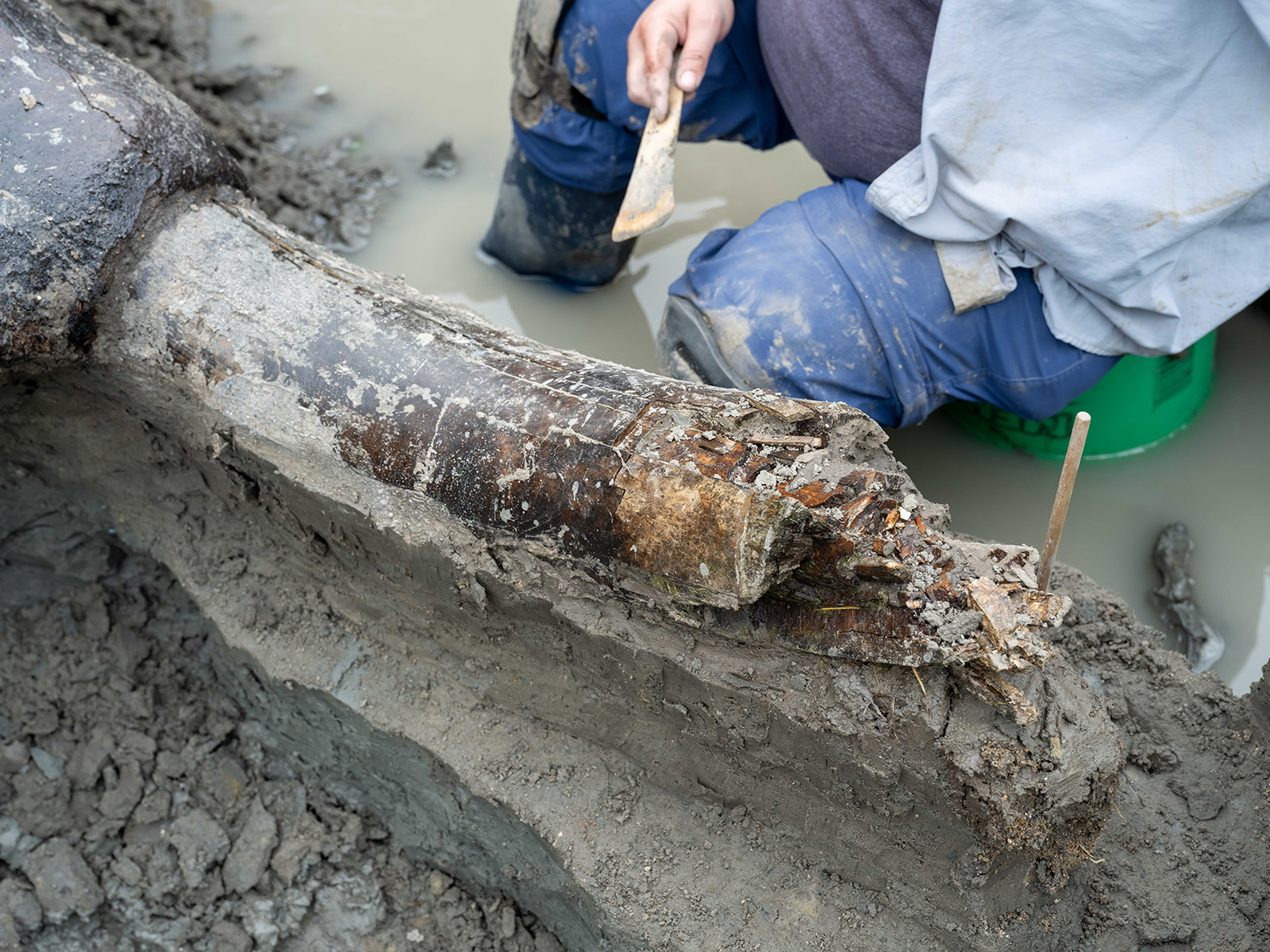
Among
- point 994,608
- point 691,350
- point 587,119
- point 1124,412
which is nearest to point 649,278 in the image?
point 587,119

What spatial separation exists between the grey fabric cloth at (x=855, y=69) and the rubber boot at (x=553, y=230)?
0.67 m

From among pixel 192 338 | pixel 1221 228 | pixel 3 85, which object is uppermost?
pixel 3 85

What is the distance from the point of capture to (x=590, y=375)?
1573 mm

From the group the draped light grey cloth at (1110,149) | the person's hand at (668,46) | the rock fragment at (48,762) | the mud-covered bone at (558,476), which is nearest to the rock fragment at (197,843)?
the rock fragment at (48,762)

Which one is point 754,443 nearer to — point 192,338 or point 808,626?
point 808,626

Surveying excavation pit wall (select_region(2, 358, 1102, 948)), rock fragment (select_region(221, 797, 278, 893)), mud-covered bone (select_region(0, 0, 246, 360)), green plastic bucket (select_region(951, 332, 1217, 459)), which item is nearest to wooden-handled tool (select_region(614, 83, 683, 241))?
excavation pit wall (select_region(2, 358, 1102, 948))

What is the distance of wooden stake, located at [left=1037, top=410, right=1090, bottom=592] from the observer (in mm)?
1373

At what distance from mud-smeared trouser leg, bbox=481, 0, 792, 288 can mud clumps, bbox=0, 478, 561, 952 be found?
1.36m

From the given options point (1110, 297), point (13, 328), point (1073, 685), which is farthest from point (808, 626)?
point (13, 328)

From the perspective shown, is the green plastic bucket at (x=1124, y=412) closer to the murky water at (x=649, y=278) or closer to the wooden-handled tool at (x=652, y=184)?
the murky water at (x=649, y=278)

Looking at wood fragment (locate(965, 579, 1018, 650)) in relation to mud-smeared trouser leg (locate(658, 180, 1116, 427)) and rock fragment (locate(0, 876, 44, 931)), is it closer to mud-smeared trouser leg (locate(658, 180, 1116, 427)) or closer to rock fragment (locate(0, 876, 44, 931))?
mud-smeared trouser leg (locate(658, 180, 1116, 427))

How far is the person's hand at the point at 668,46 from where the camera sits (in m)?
1.90

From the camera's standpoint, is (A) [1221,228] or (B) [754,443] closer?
(B) [754,443]

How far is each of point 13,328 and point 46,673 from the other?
0.83m
